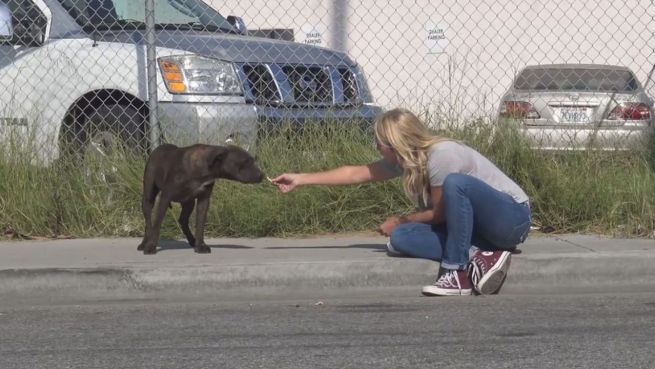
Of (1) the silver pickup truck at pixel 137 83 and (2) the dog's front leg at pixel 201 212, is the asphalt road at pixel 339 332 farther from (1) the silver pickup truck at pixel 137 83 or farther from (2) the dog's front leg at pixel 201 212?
(1) the silver pickup truck at pixel 137 83

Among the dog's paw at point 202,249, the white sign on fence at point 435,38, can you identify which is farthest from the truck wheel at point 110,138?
the white sign on fence at point 435,38

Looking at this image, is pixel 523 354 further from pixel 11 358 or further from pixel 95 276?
pixel 95 276

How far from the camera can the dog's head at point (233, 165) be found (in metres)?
6.68

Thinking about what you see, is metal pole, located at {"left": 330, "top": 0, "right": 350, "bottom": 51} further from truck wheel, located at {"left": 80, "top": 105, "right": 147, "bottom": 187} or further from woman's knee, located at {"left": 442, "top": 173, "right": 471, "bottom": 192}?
woman's knee, located at {"left": 442, "top": 173, "right": 471, "bottom": 192}

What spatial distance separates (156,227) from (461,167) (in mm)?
1845

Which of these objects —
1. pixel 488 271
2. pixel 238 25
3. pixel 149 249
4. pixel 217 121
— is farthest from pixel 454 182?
pixel 238 25

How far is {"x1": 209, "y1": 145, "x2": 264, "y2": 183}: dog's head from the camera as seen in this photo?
6.68m

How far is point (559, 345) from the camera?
5.15 metres

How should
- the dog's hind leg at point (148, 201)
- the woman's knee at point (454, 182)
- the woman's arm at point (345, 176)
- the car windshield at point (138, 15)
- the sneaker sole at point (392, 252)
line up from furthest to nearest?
the car windshield at point (138, 15)
the dog's hind leg at point (148, 201)
the sneaker sole at point (392, 252)
the woman's arm at point (345, 176)
the woman's knee at point (454, 182)

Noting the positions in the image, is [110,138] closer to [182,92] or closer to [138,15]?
[182,92]

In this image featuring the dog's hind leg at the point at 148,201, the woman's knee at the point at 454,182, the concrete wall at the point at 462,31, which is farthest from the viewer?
the concrete wall at the point at 462,31

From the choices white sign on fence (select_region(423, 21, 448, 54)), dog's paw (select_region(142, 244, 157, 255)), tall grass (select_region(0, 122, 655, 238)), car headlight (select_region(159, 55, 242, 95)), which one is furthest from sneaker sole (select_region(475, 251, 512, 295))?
white sign on fence (select_region(423, 21, 448, 54))

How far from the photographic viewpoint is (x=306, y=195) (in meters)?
7.86

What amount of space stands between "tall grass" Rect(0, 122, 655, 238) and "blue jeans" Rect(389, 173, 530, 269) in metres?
1.33
